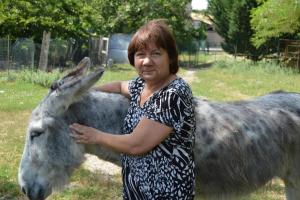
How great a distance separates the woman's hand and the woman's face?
15.8 inches

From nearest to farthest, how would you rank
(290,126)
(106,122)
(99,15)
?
(106,122) → (290,126) → (99,15)

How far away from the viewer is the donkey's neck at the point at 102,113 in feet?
10.2

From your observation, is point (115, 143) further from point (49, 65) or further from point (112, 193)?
point (49, 65)

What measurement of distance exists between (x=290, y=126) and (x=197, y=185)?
3.08ft

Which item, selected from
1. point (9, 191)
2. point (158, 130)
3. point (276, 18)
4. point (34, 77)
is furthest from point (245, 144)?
point (276, 18)

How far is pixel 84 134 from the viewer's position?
104 inches

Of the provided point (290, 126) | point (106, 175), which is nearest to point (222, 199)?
point (290, 126)

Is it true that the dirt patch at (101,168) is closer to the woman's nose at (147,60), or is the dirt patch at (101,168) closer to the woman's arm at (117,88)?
the woman's arm at (117,88)

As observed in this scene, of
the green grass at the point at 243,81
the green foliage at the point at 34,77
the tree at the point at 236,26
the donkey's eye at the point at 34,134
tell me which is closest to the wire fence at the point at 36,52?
the green foliage at the point at 34,77

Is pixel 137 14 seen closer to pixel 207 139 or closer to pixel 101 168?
pixel 101 168

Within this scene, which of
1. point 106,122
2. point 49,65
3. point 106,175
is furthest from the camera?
point 49,65

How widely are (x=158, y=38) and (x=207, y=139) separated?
113 cm

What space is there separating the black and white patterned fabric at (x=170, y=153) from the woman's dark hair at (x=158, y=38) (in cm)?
13

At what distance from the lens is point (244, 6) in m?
31.5
